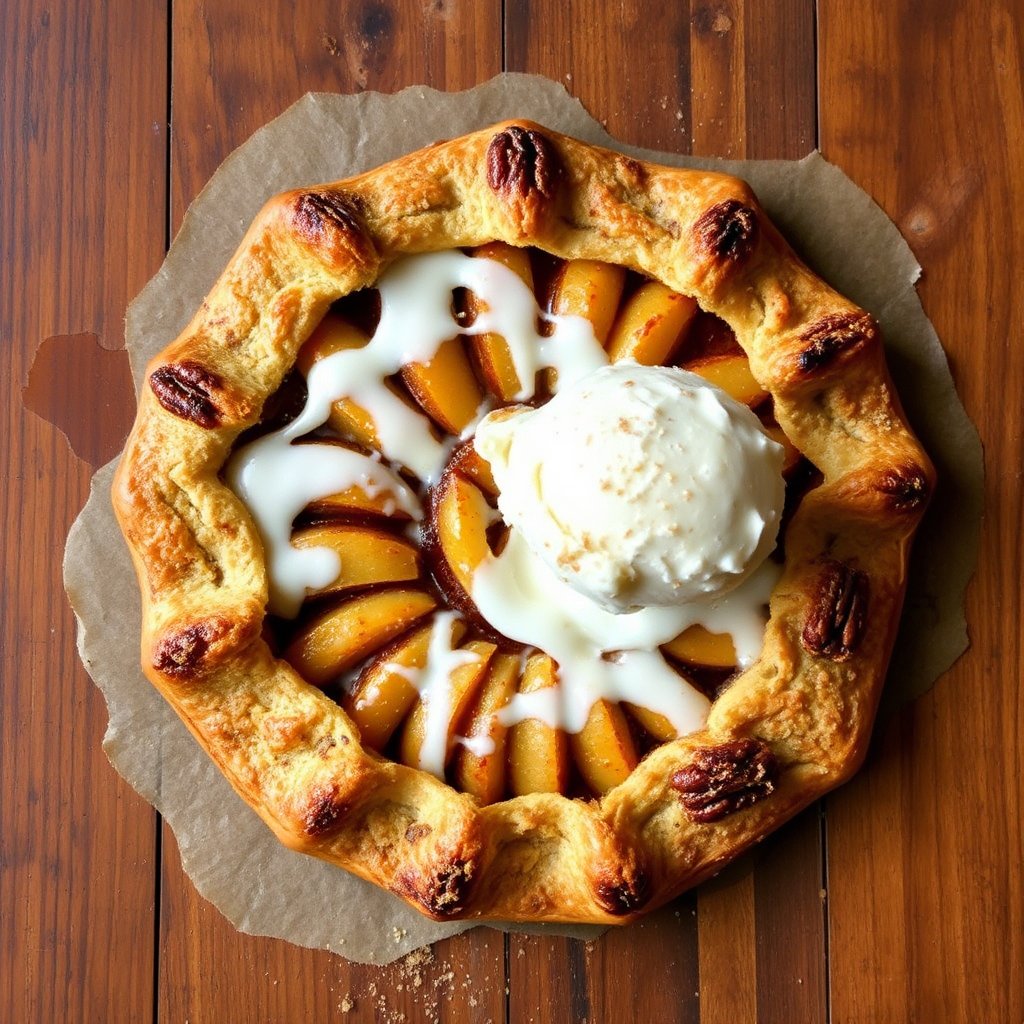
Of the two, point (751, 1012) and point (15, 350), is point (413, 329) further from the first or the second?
point (751, 1012)

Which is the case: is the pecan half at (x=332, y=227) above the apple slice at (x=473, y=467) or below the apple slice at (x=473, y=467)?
above

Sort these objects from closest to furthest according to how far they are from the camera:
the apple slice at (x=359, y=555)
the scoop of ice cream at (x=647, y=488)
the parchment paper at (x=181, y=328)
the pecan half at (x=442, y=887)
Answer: the scoop of ice cream at (x=647, y=488) < the pecan half at (x=442, y=887) < the apple slice at (x=359, y=555) < the parchment paper at (x=181, y=328)

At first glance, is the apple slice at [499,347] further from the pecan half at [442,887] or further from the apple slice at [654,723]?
the pecan half at [442,887]

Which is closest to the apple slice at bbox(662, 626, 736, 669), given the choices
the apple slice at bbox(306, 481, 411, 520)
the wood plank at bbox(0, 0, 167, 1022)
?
the apple slice at bbox(306, 481, 411, 520)

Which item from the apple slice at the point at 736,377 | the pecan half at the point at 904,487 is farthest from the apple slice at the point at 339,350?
the pecan half at the point at 904,487

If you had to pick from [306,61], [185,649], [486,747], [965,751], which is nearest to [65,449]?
[185,649]

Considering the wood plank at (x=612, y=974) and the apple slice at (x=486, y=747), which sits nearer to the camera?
the apple slice at (x=486, y=747)
